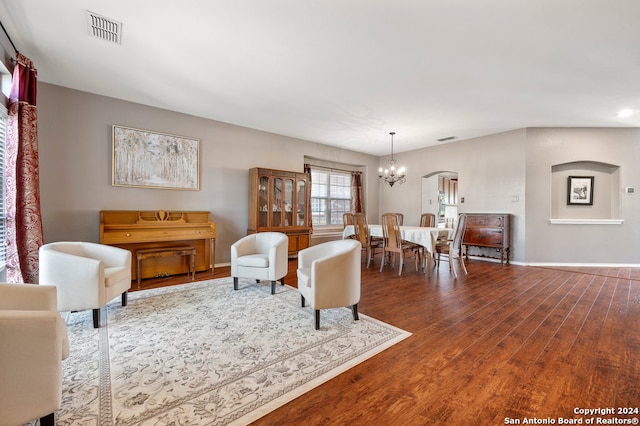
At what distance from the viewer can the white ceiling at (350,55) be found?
87.9 inches

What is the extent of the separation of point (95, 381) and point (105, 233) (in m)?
2.55

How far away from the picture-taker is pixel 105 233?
11.9ft

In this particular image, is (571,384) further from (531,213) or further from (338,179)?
(338,179)

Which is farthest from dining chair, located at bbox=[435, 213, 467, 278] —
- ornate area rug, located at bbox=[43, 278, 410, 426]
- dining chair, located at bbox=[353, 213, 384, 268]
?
ornate area rug, located at bbox=[43, 278, 410, 426]

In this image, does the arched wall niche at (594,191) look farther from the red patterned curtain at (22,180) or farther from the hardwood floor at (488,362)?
the red patterned curtain at (22,180)

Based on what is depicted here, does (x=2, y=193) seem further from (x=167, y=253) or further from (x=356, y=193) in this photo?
(x=356, y=193)

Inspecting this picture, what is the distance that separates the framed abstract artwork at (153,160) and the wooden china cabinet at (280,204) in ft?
3.44

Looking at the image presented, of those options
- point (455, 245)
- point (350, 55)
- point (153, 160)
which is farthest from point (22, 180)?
point (455, 245)

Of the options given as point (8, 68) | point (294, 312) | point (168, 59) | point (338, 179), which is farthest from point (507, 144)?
point (8, 68)

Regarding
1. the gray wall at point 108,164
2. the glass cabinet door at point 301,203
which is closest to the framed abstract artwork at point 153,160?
the gray wall at point 108,164

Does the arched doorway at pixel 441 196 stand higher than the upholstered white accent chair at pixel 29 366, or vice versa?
the arched doorway at pixel 441 196

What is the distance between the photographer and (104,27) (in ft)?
8.04

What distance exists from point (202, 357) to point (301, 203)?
13.6ft

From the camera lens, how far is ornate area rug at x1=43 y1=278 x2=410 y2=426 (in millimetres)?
1472
